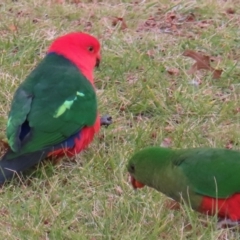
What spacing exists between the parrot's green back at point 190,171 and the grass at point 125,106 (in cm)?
13

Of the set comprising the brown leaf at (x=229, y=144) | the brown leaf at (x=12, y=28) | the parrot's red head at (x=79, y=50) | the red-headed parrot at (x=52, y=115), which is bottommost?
the brown leaf at (x=229, y=144)

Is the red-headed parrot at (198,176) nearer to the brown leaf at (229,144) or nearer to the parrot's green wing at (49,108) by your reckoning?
the parrot's green wing at (49,108)

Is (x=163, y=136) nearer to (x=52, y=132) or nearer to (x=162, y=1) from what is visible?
(x=52, y=132)

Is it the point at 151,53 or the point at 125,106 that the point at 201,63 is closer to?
the point at 151,53

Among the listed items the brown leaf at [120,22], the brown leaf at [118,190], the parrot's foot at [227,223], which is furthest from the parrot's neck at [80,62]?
the brown leaf at [120,22]

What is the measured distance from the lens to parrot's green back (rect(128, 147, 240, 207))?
3.30 metres

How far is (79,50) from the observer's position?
4.55m

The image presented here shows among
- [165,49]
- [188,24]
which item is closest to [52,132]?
[165,49]

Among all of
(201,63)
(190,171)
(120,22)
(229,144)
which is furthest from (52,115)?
(120,22)

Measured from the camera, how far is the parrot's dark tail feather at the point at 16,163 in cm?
385

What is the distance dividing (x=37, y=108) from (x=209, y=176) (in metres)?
1.13

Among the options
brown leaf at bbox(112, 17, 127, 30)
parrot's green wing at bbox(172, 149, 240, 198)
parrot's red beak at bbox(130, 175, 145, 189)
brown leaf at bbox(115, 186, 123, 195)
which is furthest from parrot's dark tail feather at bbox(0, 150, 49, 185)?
brown leaf at bbox(112, 17, 127, 30)

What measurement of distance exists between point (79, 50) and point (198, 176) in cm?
150

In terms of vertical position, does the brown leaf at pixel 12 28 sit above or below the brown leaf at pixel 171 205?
above
